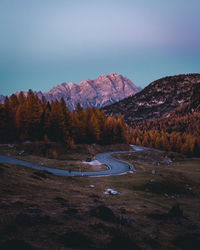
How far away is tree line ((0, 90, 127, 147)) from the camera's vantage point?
62.6 m

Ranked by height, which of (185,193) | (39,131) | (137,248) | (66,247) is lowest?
(185,193)

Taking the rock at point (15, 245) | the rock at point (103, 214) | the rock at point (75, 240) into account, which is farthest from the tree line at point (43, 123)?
the rock at point (15, 245)

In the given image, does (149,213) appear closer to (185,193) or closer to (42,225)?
(42,225)

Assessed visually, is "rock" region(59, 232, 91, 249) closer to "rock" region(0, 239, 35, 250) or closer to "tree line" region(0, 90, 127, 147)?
"rock" region(0, 239, 35, 250)

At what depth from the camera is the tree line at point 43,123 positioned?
62.6m

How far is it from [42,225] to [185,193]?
32.7 meters

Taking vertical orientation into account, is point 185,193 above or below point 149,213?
below

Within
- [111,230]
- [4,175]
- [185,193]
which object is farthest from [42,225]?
[185,193]

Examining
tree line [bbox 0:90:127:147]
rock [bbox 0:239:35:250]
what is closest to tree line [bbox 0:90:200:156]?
tree line [bbox 0:90:127:147]

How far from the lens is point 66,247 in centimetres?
856

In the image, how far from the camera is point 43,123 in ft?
222

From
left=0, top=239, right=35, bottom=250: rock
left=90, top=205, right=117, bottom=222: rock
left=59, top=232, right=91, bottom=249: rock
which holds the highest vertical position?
left=0, top=239, right=35, bottom=250: rock

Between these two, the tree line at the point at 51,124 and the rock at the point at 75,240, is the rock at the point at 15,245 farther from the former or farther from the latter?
the tree line at the point at 51,124

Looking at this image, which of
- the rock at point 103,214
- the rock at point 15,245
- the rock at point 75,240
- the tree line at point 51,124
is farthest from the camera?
the tree line at point 51,124
